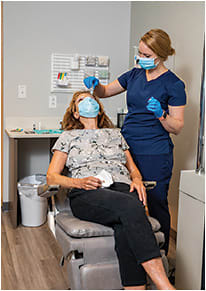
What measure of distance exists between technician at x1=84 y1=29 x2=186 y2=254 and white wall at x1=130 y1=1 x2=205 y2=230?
1.60 feet

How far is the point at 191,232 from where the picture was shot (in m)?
1.85

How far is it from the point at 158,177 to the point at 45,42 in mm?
1851

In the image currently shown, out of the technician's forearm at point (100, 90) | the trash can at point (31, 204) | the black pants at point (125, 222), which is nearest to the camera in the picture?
the black pants at point (125, 222)

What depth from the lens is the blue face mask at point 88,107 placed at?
6.97 feet

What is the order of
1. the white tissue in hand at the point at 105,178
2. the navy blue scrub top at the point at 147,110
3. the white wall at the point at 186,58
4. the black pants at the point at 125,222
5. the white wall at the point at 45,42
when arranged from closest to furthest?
the black pants at the point at 125,222, the white tissue in hand at the point at 105,178, the navy blue scrub top at the point at 147,110, the white wall at the point at 186,58, the white wall at the point at 45,42

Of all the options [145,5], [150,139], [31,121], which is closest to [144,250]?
[150,139]

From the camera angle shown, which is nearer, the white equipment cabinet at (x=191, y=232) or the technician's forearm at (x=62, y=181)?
the white equipment cabinet at (x=191, y=232)

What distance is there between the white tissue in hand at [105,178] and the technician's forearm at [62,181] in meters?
0.12

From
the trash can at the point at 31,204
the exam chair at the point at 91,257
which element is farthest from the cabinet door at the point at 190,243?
the trash can at the point at 31,204

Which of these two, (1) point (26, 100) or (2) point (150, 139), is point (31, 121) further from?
(2) point (150, 139)

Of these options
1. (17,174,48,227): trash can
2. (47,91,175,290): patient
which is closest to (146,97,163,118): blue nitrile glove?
(47,91,175,290): patient

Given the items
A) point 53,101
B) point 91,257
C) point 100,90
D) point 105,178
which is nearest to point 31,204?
point 53,101

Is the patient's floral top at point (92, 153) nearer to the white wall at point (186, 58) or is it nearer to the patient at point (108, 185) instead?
the patient at point (108, 185)

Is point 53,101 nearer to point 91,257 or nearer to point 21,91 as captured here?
point 21,91
